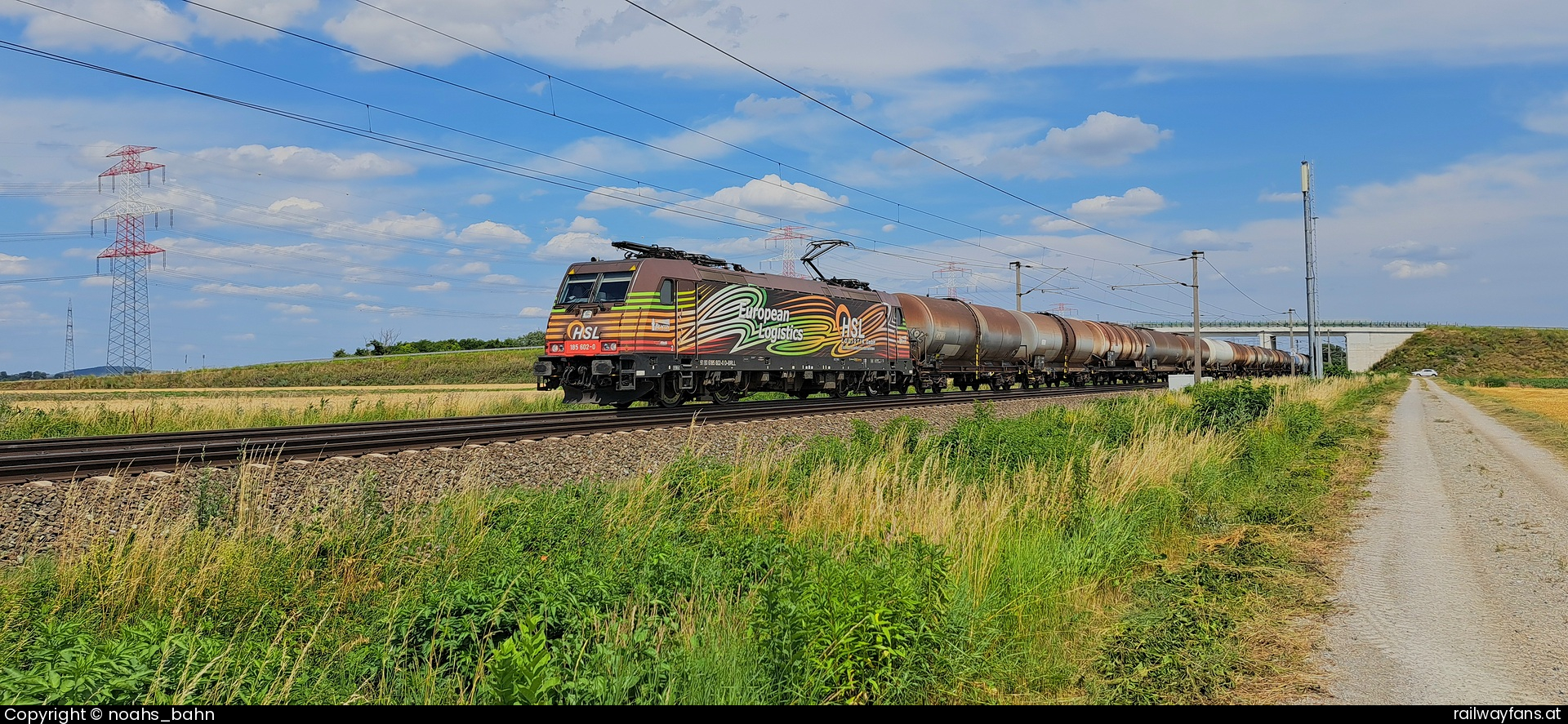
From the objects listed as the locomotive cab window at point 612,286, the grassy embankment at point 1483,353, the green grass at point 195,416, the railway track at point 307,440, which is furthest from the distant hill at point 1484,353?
the railway track at point 307,440

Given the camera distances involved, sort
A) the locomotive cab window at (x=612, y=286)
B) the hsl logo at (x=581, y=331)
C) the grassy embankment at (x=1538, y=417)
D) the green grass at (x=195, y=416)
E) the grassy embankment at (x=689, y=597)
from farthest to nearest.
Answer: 1. the locomotive cab window at (x=612, y=286)
2. the hsl logo at (x=581, y=331)
3. the grassy embankment at (x=1538, y=417)
4. the green grass at (x=195, y=416)
5. the grassy embankment at (x=689, y=597)

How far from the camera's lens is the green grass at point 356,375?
231 ft

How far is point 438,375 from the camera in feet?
248

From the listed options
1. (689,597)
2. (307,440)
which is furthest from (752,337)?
(689,597)

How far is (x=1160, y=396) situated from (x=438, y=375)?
61.2 metres

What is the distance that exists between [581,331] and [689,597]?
51.2ft

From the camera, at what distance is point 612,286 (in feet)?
70.0

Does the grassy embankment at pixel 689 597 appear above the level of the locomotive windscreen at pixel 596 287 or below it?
below

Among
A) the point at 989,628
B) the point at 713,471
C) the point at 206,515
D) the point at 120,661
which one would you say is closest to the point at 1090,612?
the point at 989,628

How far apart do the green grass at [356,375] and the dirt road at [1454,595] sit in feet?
203

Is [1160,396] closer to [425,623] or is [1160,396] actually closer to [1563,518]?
[1563,518]

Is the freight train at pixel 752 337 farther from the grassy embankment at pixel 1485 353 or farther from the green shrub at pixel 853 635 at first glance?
the grassy embankment at pixel 1485 353

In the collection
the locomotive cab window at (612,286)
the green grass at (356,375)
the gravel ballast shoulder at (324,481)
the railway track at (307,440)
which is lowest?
the gravel ballast shoulder at (324,481)

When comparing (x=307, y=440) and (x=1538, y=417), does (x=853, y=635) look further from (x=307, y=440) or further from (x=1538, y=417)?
(x=1538, y=417)
